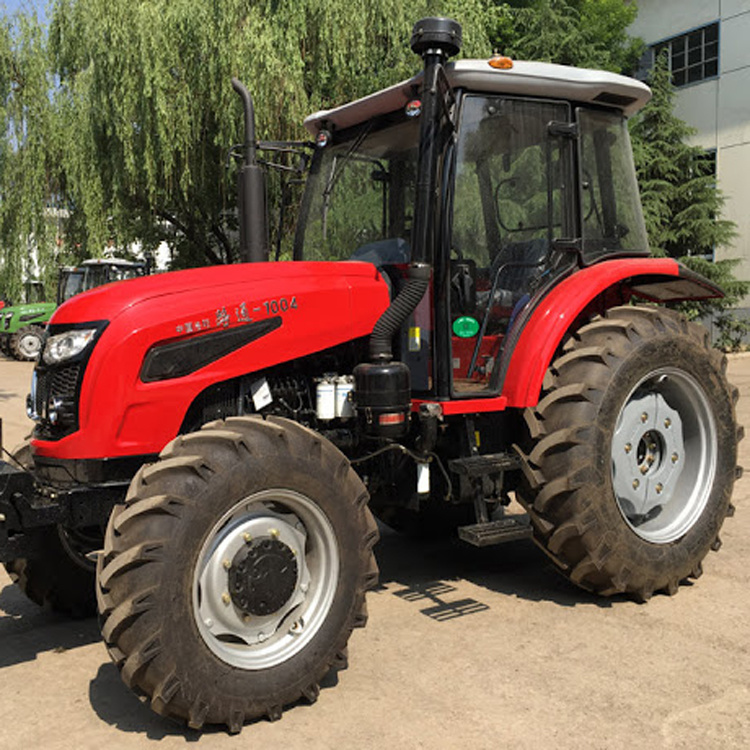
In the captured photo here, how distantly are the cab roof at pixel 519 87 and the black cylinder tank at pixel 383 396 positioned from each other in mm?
1347

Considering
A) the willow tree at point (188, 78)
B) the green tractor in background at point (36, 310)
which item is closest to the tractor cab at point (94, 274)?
the green tractor in background at point (36, 310)

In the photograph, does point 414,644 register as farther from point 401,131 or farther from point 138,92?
point 138,92

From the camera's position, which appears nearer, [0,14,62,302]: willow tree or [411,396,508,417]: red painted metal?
[411,396,508,417]: red painted metal

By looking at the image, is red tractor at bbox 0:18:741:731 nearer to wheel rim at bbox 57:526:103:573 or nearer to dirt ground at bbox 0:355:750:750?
wheel rim at bbox 57:526:103:573

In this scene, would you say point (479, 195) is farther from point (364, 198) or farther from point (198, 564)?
point (198, 564)

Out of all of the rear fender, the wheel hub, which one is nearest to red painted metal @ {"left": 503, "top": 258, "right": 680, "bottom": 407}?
the rear fender

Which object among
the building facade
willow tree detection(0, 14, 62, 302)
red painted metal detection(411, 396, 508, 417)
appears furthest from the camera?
the building facade

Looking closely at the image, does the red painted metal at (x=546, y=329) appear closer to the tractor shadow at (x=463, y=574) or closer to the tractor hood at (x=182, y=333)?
the tractor hood at (x=182, y=333)

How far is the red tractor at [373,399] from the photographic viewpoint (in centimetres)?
311

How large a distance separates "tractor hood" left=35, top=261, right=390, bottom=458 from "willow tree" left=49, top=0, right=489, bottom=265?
419 inches

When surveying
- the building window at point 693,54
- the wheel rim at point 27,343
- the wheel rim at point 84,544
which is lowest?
the wheel rim at point 27,343

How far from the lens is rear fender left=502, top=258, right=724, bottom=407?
4.12 meters

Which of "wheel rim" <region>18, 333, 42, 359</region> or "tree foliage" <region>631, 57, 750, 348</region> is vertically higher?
"tree foliage" <region>631, 57, 750, 348</region>

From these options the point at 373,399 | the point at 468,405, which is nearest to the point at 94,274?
the point at 468,405
